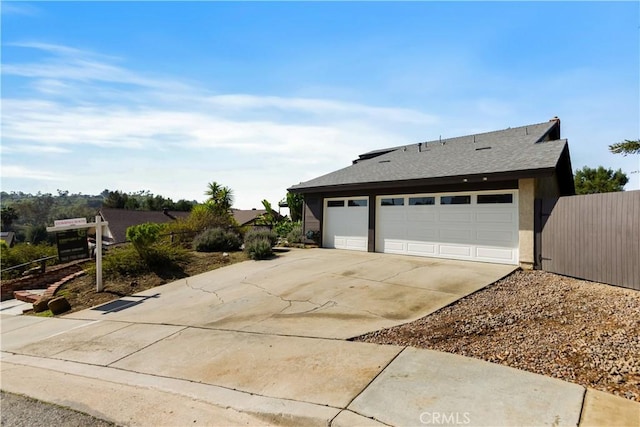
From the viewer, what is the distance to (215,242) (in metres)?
14.8

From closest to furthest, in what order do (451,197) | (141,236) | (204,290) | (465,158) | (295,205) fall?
(204,290) < (451,197) < (141,236) < (465,158) < (295,205)

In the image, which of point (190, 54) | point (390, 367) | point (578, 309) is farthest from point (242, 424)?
point (190, 54)

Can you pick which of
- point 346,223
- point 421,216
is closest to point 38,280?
point 346,223

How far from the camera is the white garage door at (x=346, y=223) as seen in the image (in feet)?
45.5

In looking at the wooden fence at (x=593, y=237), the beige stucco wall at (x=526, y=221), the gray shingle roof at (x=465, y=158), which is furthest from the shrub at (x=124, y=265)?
the wooden fence at (x=593, y=237)

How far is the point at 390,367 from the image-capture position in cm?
409

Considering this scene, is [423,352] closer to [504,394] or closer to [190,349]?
[504,394]

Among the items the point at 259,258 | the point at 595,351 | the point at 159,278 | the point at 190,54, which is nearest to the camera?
Answer: the point at 595,351

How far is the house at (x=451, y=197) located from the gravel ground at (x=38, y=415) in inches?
406

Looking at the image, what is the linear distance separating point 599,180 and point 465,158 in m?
26.8

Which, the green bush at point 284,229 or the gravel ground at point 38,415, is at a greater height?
the green bush at point 284,229

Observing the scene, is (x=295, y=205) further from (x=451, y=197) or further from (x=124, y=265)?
(x=451, y=197)

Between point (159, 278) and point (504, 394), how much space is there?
1080cm

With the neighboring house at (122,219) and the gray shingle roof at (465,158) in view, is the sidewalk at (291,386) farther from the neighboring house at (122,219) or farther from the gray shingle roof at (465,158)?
the neighboring house at (122,219)
